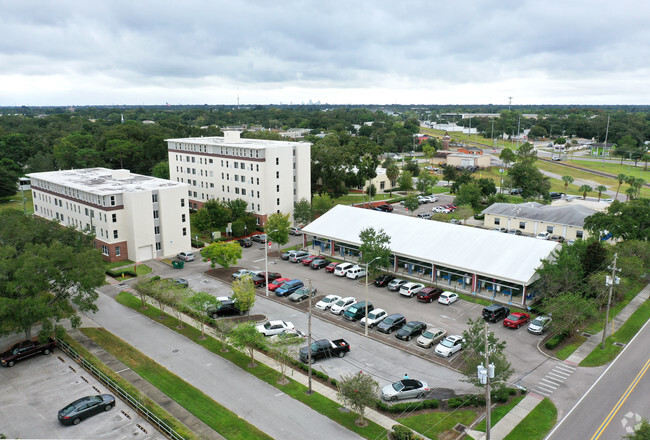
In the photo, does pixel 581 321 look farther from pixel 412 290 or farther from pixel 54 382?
pixel 54 382

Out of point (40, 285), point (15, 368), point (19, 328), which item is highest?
point (40, 285)

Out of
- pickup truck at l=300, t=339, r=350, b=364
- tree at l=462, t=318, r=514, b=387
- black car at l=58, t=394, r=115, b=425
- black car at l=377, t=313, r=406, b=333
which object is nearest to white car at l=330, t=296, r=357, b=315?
black car at l=377, t=313, r=406, b=333

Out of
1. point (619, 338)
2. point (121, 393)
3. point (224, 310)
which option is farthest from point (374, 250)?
point (121, 393)

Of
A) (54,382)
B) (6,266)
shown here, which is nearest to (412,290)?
(54,382)

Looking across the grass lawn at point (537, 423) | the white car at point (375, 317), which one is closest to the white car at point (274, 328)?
the white car at point (375, 317)

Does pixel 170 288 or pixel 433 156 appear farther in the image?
pixel 433 156

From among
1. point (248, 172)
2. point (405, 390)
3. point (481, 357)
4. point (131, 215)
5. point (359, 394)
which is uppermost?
point (248, 172)

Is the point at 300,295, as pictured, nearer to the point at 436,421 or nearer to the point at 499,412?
the point at 436,421
